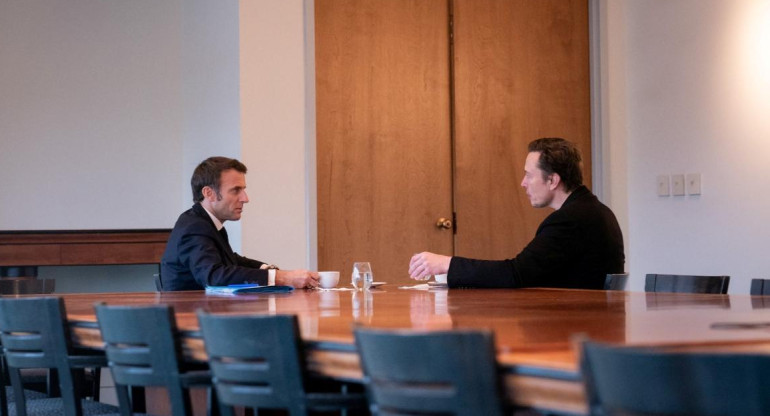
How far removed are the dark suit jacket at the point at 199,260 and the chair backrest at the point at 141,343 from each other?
59.9 inches

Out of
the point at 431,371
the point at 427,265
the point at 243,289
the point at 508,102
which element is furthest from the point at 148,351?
the point at 508,102

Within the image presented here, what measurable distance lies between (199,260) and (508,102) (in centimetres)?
302

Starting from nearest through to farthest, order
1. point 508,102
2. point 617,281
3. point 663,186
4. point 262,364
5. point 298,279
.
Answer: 1. point 262,364
2. point 617,281
3. point 298,279
4. point 663,186
5. point 508,102

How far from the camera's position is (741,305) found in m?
2.82

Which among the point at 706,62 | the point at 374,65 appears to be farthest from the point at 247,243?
the point at 706,62

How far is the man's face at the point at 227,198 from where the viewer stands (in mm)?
4824

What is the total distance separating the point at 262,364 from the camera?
218 cm

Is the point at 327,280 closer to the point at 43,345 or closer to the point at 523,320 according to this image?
the point at 43,345

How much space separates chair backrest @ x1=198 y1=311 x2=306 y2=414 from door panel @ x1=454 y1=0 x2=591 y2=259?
4425mm

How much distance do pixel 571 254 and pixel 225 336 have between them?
2.21 m

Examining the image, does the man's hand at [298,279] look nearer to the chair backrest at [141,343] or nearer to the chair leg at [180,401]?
the chair backrest at [141,343]

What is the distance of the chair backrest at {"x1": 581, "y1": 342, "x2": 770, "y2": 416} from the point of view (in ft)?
4.52

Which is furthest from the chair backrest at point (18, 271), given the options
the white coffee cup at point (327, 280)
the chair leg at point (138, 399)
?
the chair leg at point (138, 399)

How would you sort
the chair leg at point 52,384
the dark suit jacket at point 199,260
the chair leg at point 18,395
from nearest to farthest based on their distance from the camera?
1. the chair leg at point 18,395
2. the chair leg at point 52,384
3. the dark suit jacket at point 199,260
